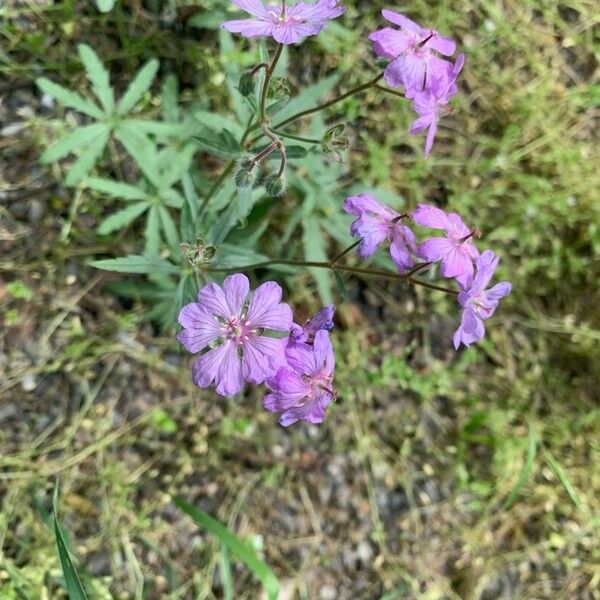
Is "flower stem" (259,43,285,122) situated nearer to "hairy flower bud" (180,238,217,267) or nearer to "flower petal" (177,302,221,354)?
"hairy flower bud" (180,238,217,267)

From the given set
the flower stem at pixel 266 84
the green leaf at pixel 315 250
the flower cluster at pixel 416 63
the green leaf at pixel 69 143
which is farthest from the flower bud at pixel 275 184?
the green leaf at pixel 69 143

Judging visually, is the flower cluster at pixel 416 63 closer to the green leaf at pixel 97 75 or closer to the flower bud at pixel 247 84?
the flower bud at pixel 247 84

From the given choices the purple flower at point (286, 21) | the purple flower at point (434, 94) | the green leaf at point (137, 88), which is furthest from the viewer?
the green leaf at point (137, 88)

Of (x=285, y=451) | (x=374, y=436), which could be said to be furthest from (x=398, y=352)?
(x=285, y=451)

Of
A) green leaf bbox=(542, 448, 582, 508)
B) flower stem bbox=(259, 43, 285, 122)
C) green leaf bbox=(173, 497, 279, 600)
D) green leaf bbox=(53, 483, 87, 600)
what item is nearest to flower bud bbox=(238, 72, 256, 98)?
flower stem bbox=(259, 43, 285, 122)

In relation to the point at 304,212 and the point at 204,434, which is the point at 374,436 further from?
the point at 304,212

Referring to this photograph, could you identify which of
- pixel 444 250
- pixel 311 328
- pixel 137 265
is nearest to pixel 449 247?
pixel 444 250
